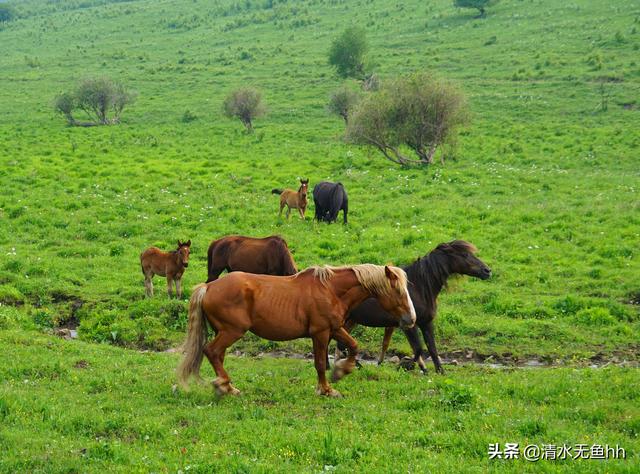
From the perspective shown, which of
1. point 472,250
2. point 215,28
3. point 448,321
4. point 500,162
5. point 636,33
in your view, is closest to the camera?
point 472,250

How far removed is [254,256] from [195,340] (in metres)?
5.00

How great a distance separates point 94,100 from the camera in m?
53.1

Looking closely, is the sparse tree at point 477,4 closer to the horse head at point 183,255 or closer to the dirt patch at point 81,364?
the horse head at point 183,255

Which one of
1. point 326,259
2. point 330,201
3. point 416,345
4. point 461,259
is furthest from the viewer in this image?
point 330,201

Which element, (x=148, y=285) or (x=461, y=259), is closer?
(x=461, y=259)

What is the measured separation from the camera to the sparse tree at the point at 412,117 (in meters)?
35.2

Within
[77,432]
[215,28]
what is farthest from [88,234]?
[215,28]

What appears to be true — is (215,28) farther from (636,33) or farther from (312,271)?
(312,271)

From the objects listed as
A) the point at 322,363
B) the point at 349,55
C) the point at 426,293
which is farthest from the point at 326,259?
the point at 349,55

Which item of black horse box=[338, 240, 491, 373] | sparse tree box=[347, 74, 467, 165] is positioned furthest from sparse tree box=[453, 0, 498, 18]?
black horse box=[338, 240, 491, 373]

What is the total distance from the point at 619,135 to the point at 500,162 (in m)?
8.59

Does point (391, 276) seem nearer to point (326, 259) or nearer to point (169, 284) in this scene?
point (169, 284)

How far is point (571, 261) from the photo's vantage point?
19812 millimetres

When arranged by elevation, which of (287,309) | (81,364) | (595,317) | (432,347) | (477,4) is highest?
(477,4)
